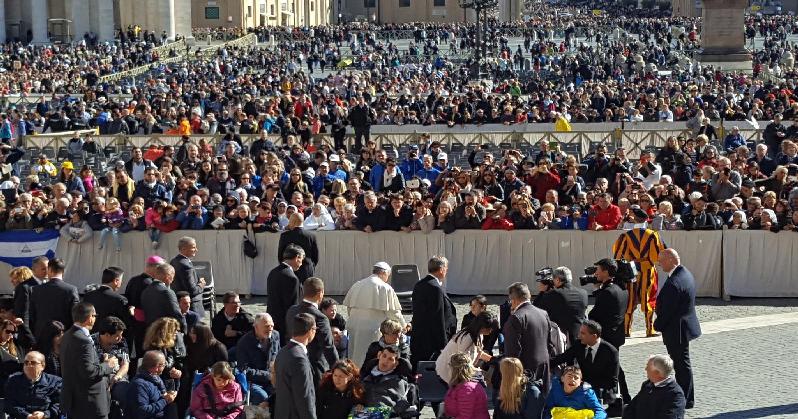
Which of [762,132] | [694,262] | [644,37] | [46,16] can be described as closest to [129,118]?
[762,132]

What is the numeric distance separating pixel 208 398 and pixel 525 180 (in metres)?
11.2

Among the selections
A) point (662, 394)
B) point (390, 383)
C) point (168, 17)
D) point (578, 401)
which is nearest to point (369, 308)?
point (390, 383)

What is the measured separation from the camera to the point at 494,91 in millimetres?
47000

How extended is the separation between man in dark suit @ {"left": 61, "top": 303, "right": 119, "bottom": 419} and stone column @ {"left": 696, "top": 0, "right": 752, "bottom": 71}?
44.3m

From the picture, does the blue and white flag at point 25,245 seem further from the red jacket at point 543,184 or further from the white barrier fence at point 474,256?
the red jacket at point 543,184

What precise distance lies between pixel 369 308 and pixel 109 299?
7.41ft

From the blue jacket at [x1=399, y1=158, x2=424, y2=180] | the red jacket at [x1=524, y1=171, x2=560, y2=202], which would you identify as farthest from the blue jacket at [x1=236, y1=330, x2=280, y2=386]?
the blue jacket at [x1=399, y1=158, x2=424, y2=180]

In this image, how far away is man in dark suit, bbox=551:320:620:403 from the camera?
1252 cm

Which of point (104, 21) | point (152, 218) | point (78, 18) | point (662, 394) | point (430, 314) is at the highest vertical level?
point (78, 18)

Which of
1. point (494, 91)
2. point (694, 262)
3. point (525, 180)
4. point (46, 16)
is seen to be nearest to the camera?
point (694, 262)

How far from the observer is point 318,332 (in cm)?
1242

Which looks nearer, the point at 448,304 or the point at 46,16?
the point at 448,304

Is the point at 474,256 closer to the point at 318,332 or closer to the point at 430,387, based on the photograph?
the point at 430,387

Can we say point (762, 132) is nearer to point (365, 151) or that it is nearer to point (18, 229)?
point (365, 151)
